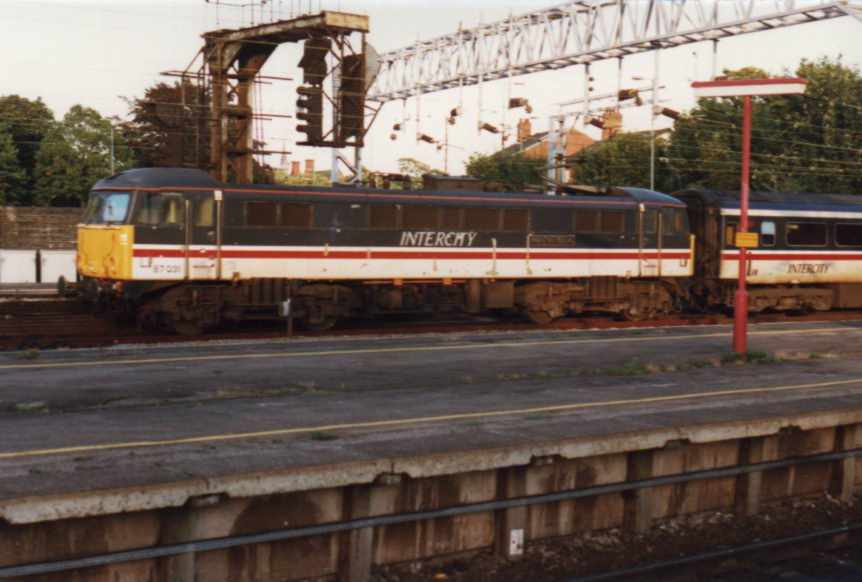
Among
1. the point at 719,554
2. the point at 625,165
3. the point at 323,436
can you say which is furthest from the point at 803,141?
the point at 323,436

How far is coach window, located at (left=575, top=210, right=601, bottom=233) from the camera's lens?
1210 inches

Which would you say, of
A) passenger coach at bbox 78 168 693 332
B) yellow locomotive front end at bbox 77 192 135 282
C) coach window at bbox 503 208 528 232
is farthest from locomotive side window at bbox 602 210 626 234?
yellow locomotive front end at bbox 77 192 135 282

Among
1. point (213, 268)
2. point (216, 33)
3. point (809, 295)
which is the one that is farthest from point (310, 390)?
point (216, 33)

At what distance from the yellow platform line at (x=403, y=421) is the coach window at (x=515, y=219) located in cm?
1348

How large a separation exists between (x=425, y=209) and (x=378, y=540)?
1820cm

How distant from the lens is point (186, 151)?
51125 millimetres

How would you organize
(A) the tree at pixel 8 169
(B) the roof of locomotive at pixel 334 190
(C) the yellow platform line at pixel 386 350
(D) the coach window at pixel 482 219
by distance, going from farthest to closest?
(A) the tree at pixel 8 169 → (D) the coach window at pixel 482 219 → (B) the roof of locomotive at pixel 334 190 → (C) the yellow platform line at pixel 386 350

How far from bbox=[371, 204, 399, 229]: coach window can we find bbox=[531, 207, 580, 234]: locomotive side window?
15.0 feet

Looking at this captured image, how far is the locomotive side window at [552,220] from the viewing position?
30055 mm

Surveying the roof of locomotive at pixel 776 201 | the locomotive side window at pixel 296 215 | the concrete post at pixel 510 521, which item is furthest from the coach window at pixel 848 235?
the concrete post at pixel 510 521

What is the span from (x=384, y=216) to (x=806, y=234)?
51.3 feet

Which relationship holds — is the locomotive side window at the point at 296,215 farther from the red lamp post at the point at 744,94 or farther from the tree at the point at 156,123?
the tree at the point at 156,123

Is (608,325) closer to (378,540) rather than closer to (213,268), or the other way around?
(213,268)

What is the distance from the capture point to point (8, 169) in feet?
276
